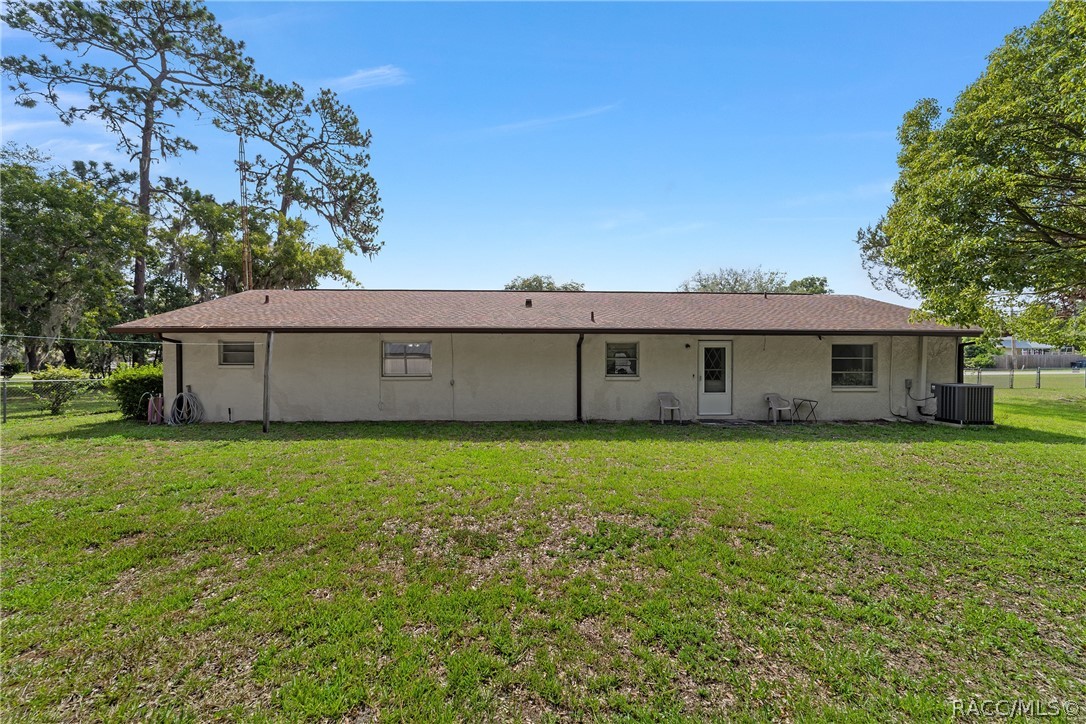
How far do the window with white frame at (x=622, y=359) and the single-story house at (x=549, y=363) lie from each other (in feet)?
0.08

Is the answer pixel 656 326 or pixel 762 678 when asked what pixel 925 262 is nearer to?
→ pixel 656 326

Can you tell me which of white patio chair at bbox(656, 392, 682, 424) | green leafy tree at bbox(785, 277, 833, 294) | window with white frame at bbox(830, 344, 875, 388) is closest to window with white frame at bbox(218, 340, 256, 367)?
white patio chair at bbox(656, 392, 682, 424)

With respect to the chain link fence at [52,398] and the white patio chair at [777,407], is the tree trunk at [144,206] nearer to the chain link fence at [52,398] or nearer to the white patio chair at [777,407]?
the chain link fence at [52,398]

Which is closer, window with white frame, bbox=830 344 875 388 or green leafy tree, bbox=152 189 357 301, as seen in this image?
window with white frame, bbox=830 344 875 388

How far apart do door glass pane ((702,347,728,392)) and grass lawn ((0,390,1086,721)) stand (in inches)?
165

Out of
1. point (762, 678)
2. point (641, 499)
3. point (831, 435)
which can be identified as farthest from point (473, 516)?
point (831, 435)

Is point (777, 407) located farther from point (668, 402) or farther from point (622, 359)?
point (622, 359)

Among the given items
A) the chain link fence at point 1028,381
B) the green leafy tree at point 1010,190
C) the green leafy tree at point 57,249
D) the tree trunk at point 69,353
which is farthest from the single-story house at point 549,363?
the tree trunk at point 69,353

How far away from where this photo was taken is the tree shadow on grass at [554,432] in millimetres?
8070

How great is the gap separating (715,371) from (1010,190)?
5.71 m

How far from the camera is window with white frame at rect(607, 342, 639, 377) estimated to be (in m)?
10.4

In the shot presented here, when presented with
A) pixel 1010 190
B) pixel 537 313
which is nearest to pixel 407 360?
pixel 537 313

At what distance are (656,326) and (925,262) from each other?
4944 mm

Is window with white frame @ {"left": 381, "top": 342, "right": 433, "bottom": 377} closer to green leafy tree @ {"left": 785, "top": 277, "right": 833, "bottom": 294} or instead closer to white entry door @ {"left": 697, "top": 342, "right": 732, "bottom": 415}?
white entry door @ {"left": 697, "top": 342, "right": 732, "bottom": 415}
